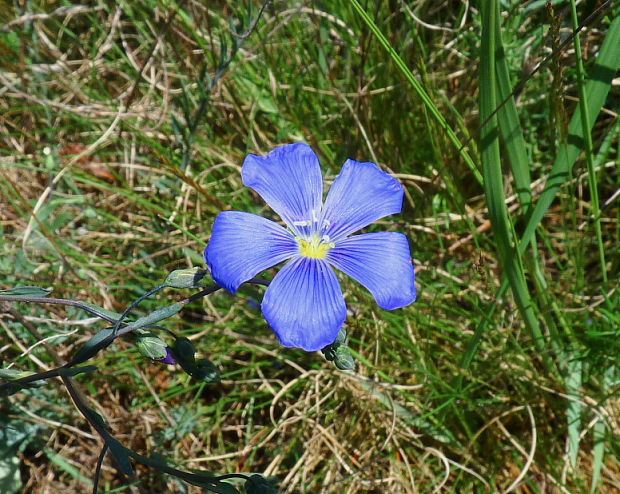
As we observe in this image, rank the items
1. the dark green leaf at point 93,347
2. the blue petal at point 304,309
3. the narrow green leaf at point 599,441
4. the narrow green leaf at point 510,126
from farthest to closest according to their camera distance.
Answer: the narrow green leaf at point 599,441 < the narrow green leaf at point 510,126 < the dark green leaf at point 93,347 < the blue petal at point 304,309

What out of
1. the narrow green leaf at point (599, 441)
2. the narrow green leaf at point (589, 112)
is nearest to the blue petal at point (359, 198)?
the narrow green leaf at point (589, 112)

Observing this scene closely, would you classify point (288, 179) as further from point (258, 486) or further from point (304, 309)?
point (258, 486)

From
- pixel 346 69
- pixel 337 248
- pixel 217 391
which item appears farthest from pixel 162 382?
pixel 346 69

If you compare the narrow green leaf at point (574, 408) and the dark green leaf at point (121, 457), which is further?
the narrow green leaf at point (574, 408)

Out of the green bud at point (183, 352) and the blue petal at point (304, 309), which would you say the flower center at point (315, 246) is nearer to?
the blue petal at point (304, 309)

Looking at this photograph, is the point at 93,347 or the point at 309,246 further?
the point at 309,246

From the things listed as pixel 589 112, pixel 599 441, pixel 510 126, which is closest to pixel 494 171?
pixel 510 126
